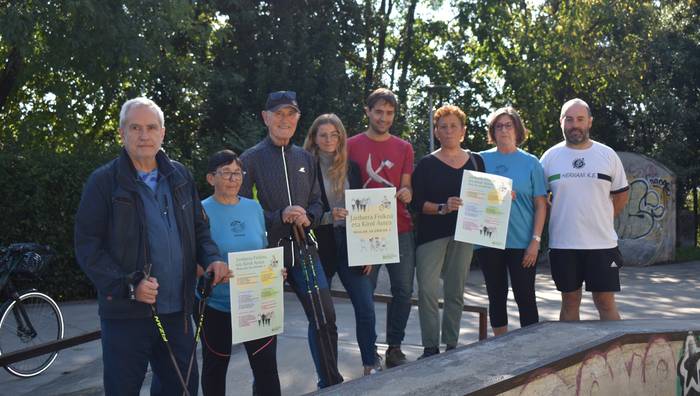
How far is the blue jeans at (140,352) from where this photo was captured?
3750mm

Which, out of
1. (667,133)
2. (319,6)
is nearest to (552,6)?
(667,133)

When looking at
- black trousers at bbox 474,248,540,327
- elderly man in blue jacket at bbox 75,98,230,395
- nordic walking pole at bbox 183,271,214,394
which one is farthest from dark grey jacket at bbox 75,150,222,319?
black trousers at bbox 474,248,540,327

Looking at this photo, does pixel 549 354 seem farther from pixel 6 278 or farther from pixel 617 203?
pixel 6 278

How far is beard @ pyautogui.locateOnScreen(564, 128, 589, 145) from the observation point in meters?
5.83

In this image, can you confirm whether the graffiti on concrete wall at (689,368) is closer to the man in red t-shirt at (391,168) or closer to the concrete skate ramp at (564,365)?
the concrete skate ramp at (564,365)

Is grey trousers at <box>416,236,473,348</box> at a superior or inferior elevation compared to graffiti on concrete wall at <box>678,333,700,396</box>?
superior

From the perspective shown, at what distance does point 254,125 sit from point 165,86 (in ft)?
8.11

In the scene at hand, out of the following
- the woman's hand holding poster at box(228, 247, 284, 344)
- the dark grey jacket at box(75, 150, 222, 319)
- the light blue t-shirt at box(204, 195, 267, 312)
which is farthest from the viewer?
the light blue t-shirt at box(204, 195, 267, 312)

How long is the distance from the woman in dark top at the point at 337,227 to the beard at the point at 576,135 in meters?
1.60

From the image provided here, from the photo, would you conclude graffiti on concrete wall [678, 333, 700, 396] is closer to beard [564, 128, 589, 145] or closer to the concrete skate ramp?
the concrete skate ramp

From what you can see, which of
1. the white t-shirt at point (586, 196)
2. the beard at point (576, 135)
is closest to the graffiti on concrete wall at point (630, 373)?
the white t-shirt at point (586, 196)

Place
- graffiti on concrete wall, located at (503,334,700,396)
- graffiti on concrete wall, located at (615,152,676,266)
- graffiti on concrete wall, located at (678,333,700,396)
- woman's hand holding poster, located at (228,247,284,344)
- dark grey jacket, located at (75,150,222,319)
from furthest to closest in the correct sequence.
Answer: graffiti on concrete wall, located at (615,152,676,266) → graffiti on concrete wall, located at (678,333,700,396) → woman's hand holding poster, located at (228,247,284,344) → graffiti on concrete wall, located at (503,334,700,396) → dark grey jacket, located at (75,150,222,319)

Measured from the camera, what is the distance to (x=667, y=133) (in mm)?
25406

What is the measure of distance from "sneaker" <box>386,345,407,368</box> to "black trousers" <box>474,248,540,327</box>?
728 mm
